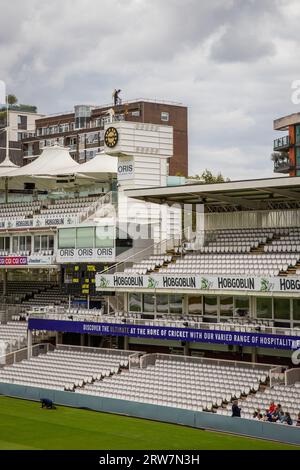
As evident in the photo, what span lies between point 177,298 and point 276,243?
5825mm

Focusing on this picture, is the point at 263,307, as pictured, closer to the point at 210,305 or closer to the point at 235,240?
the point at 210,305

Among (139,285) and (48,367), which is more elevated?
(139,285)

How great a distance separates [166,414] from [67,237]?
1698 cm

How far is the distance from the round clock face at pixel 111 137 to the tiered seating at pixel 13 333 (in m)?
11.8

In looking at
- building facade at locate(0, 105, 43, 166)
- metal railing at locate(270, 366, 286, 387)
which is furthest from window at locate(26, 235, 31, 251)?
building facade at locate(0, 105, 43, 166)

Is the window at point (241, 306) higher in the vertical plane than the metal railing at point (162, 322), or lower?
higher

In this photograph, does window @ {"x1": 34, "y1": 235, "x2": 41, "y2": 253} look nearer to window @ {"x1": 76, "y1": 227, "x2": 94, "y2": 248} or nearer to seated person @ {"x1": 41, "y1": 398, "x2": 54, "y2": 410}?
window @ {"x1": 76, "y1": 227, "x2": 94, "y2": 248}

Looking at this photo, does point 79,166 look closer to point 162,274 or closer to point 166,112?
point 162,274

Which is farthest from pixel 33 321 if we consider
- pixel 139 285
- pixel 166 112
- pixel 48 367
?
pixel 166 112

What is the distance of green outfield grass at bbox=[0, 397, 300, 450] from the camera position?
32031 mm

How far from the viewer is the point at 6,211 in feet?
196

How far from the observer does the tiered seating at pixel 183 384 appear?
37438 millimetres

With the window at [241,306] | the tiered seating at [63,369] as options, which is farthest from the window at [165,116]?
the window at [241,306]

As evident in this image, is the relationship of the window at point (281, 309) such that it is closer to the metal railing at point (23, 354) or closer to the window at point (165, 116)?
the metal railing at point (23, 354)
